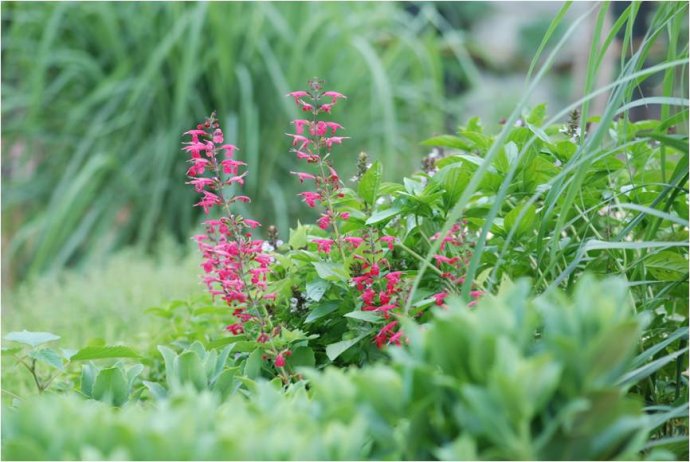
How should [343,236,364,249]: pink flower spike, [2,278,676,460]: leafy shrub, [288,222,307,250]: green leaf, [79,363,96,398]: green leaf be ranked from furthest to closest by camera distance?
[288,222,307,250]: green leaf → [343,236,364,249]: pink flower spike → [79,363,96,398]: green leaf → [2,278,676,460]: leafy shrub

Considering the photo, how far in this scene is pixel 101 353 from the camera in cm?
130

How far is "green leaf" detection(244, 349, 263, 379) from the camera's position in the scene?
1287 mm

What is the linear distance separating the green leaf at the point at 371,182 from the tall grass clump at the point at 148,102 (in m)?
2.71

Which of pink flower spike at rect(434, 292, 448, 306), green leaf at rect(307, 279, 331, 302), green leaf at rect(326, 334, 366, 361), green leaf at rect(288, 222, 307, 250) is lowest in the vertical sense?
green leaf at rect(326, 334, 366, 361)

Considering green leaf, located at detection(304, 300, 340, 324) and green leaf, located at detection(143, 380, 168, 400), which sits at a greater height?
green leaf, located at detection(304, 300, 340, 324)

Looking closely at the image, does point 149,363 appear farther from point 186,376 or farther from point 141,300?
point 141,300

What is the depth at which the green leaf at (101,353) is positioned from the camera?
1287 mm

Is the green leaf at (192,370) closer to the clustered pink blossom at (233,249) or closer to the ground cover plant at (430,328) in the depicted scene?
the ground cover plant at (430,328)

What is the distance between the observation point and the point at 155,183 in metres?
4.31

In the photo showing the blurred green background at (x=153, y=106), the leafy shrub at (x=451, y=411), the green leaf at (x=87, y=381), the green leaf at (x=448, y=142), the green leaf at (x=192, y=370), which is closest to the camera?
the leafy shrub at (x=451, y=411)

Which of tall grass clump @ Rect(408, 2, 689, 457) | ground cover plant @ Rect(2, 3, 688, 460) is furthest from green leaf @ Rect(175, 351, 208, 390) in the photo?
tall grass clump @ Rect(408, 2, 689, 457)

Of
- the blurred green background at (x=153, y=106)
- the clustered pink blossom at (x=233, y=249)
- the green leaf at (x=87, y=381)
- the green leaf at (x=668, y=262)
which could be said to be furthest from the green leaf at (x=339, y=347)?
the blurred green background at (x=153, y=106)

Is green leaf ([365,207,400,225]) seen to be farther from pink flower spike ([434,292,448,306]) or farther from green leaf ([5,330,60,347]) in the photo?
green leaf ([5,330,60,347])

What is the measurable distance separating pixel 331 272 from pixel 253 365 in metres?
0.18
